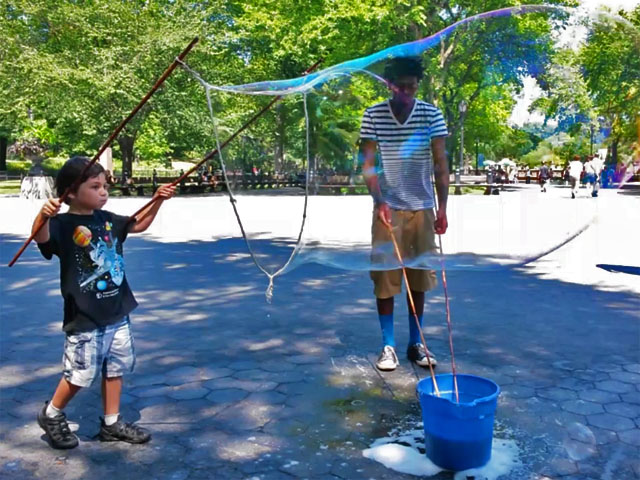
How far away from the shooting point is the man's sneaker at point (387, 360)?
15.5 ft

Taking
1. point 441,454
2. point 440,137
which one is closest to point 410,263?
point 440,137

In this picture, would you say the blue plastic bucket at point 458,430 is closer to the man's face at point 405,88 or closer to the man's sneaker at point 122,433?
the man's sneaker at point 122,433

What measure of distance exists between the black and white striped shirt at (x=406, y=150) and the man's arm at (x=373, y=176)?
0.02m

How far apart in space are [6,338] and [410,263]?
332 centimetres

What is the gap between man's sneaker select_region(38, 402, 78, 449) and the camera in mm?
3520

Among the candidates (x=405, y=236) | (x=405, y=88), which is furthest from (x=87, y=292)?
(x=405, y=88)

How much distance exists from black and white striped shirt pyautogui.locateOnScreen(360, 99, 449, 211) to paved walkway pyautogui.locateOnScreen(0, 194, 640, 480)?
28.5 inches

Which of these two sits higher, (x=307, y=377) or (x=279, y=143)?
(x=279, y=143)

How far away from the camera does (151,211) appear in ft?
11.9

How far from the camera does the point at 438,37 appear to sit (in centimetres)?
410

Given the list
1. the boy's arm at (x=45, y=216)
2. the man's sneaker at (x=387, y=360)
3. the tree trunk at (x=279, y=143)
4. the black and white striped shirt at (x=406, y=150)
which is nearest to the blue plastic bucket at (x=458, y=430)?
the black and white striped shirt at (x=406, y=150)

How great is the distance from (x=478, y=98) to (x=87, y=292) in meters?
2.61

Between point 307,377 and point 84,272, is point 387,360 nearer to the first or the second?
point 307,377

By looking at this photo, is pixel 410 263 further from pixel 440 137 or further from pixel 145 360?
pixel 145 360
